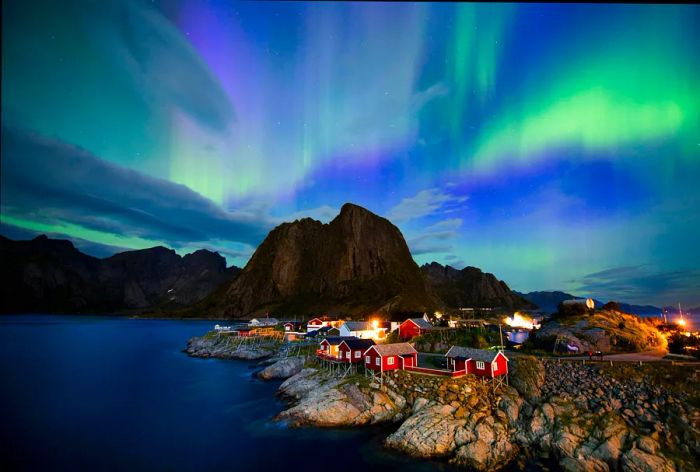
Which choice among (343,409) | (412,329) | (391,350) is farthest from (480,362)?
(412,329)

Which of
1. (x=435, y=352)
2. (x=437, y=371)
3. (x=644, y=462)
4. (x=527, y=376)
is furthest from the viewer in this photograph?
(x=435, y=352)

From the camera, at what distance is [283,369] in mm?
66250

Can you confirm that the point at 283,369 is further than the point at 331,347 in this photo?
Answer: Yes

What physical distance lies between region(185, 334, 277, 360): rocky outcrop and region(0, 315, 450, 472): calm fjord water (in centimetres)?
1347

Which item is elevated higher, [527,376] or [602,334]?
[602,334]

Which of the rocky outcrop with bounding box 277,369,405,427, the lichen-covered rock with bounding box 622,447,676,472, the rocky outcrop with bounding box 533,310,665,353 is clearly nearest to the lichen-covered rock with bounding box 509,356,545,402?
the rocky outcrop with bounding box 533,310,665,353

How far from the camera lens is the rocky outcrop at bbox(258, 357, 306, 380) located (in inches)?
2554

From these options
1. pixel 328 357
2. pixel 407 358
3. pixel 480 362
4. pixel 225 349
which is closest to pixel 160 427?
pixel 328 357

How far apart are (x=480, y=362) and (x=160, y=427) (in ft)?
129

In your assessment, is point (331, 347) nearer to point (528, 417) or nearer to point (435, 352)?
point (435, 352)

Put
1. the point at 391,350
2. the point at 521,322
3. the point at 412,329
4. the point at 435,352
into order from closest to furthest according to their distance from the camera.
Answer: the point at 391,350
the point at 435,352
the point at 412,329
the point at 521,322

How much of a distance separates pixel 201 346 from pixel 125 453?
73.7 metres

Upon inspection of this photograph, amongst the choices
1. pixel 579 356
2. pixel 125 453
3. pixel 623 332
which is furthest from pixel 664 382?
pixel 125 453

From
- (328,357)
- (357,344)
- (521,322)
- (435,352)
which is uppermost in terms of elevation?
(521,322)
